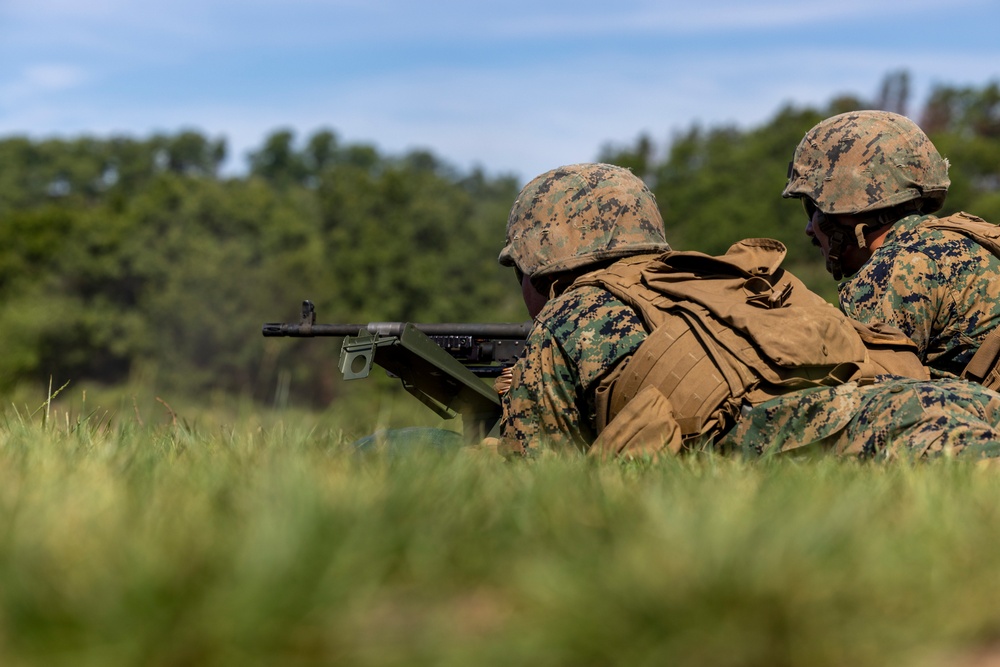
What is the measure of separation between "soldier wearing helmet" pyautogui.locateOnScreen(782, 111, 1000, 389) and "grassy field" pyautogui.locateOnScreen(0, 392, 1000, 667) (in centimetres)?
277

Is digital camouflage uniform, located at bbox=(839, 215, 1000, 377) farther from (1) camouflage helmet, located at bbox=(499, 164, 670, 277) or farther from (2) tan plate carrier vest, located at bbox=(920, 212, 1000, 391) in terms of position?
(1) camouflage helmet, located at bbox=(499, 164, 670, 277)

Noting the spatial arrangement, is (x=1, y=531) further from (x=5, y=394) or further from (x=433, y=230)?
(x=433, y=230)

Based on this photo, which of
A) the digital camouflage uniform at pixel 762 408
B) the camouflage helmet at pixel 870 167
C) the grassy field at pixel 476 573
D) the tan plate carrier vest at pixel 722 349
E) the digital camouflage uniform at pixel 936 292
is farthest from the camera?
the camouflage helmet at pixel 870 167

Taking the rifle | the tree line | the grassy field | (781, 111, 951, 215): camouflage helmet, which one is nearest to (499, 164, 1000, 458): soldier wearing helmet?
the rifle

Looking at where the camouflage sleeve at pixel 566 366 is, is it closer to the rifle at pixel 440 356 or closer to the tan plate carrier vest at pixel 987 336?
the rifle at pixel 440 356

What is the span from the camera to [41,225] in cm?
7631

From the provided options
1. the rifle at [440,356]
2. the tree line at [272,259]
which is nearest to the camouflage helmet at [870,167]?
the rifle at [440,356]

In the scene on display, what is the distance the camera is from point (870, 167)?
6.21 meters

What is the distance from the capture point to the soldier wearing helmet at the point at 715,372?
4305 millimetres

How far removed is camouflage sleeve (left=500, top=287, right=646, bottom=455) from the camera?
4680 mm

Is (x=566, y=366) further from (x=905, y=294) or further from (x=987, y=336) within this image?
(x=987, y=336)

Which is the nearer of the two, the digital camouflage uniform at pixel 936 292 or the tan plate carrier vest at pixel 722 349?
the tan plate carrier vest at pixel 722 349

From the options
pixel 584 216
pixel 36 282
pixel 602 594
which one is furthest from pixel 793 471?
pixel 36 282

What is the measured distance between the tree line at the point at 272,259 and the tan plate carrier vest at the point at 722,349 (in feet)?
180
